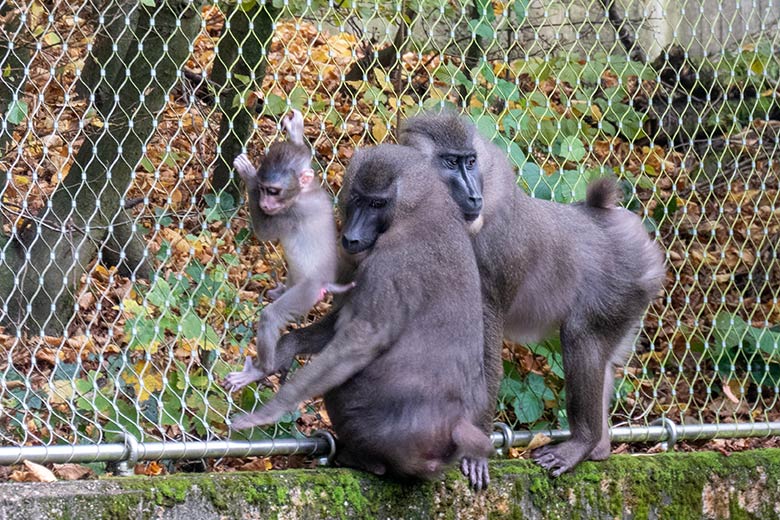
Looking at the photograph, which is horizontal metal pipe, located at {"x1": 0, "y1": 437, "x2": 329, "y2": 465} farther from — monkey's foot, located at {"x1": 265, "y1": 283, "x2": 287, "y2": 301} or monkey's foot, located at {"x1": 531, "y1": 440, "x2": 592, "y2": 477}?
monkey's foot, located at {"x1": 531, "y1": 440, "x2": 592, "y2": 477}

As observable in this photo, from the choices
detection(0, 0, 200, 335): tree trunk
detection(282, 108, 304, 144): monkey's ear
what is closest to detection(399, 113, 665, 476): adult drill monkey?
detection(282, 108, 304, 144): monkey's ear

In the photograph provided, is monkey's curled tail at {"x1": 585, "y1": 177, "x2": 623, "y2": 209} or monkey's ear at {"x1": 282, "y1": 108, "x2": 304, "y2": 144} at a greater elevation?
monkey's curled tail at {"x1": 585, "y1": 177, "x2": 623, "y2": 209}

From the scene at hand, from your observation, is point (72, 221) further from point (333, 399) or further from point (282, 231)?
point (333, 399)

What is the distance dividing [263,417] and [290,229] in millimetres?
740

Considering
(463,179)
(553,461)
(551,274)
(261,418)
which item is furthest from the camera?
(551,274)

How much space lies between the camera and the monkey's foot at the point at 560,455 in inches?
204

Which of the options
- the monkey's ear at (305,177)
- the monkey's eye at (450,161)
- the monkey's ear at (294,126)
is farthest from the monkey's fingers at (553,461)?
the monkey's ear at (294,126)

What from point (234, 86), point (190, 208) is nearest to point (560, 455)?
point (190, 208)

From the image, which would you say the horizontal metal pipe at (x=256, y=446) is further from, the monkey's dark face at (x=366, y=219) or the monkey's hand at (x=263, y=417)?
the monkey's dark face at (x=366, y=219)

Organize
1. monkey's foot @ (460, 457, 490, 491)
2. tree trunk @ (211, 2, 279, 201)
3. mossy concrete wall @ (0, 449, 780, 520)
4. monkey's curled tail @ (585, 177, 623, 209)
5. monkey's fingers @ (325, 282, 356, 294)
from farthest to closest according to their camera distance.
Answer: monkey's curled tail @ (585, 177, 623, 209)
tree trunk @ (211, 2, 279, 201)
monkey's foot @ (460, 457, 490, 491)
monkey's fingers @ (325, 282, 356, 294)
mossy concrete wall @ (0, 449, 780, 520)

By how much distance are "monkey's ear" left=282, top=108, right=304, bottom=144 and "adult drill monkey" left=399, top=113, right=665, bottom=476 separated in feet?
1.63

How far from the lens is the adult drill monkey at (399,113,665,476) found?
5.11 m

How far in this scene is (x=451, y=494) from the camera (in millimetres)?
4801

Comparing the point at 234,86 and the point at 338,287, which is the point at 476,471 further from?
the point at 234,86
